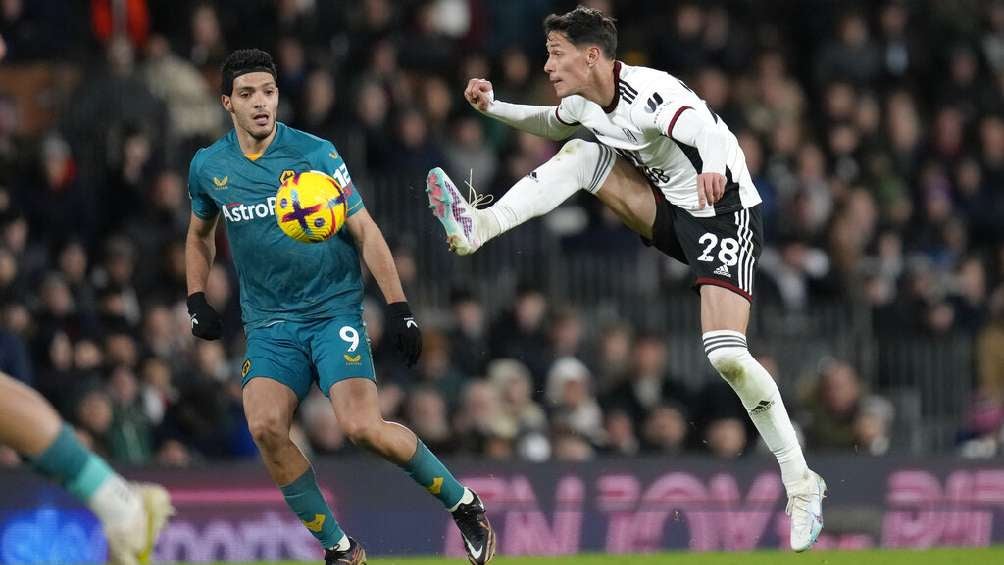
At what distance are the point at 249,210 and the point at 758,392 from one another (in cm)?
256

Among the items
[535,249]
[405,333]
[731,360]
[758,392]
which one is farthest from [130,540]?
[535,249]

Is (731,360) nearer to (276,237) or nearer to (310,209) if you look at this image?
(310,209)

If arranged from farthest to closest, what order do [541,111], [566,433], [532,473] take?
[566,433]
[532,473]
[541,111]

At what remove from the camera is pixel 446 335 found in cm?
1386

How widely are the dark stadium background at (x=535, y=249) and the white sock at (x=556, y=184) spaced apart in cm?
304

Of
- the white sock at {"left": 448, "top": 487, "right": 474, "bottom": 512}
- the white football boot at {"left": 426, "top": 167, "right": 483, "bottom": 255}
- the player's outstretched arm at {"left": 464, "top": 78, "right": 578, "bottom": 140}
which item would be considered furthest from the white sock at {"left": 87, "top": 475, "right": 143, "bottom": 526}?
the player's outstretched arm at {"left": 464, "top": 78, "right": 578, "bottom": 140}

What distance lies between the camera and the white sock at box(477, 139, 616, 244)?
918 centimetres

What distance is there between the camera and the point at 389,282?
8.45 m

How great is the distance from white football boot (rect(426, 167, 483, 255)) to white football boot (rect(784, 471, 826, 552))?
6.48ft

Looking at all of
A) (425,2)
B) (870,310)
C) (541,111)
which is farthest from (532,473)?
(425,2)

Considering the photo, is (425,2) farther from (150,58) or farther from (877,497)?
(877,497)

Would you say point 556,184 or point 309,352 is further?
point 556,184

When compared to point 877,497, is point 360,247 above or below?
above

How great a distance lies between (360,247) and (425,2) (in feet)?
25.7
